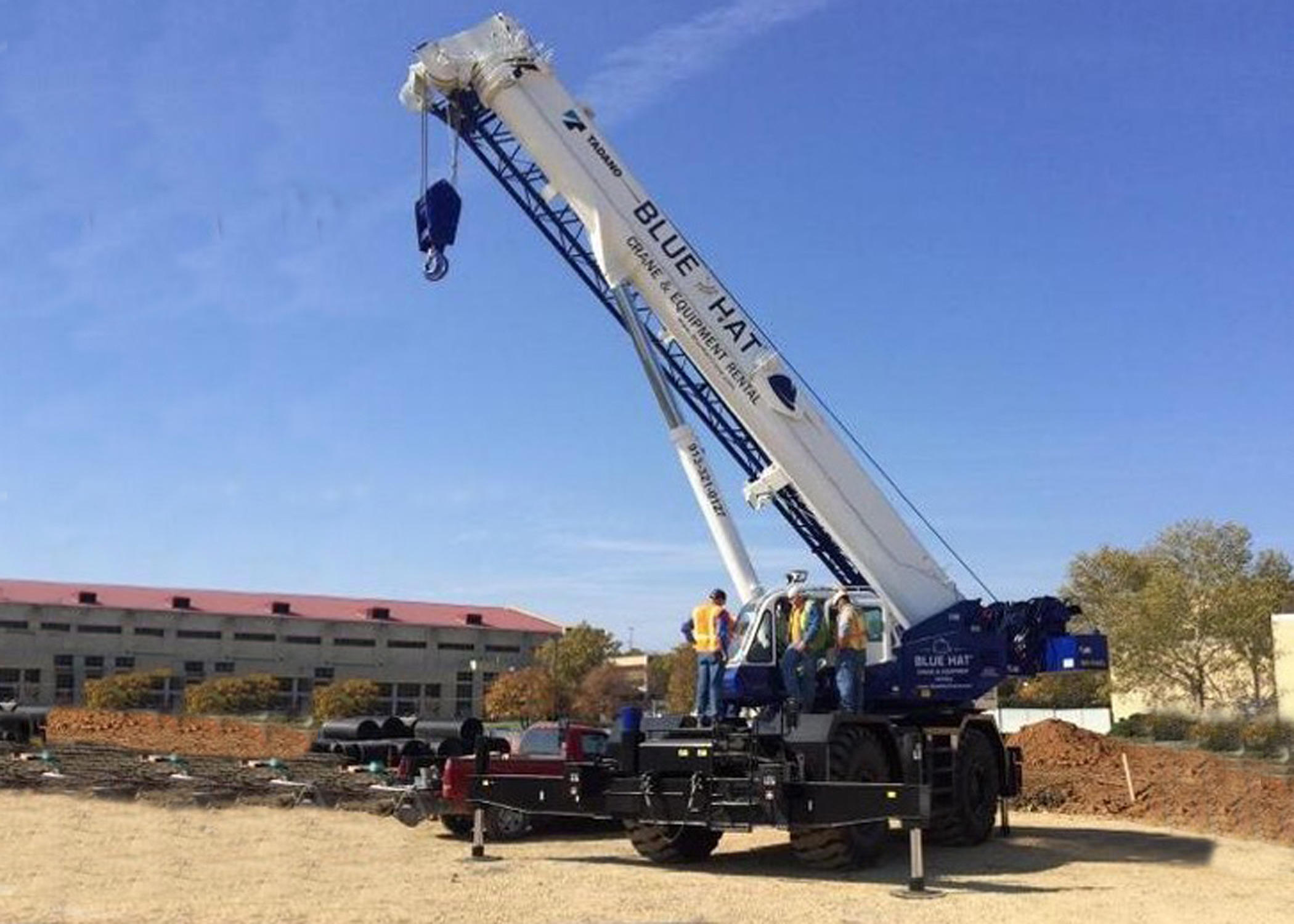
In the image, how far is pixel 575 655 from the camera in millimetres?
68938

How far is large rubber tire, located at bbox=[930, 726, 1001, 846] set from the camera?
15.3 m

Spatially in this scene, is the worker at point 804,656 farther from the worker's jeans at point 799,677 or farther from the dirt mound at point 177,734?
the dirt mound at point 177,734

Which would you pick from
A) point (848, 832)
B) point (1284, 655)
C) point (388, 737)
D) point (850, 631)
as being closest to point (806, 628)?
point (850, 631)

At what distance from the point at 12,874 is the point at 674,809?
6.12 m

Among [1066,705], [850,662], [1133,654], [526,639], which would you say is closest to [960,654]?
[850,662]

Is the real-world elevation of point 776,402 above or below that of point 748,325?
below

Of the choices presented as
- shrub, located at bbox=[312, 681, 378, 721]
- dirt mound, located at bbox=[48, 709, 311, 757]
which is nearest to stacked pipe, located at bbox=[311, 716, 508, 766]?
dirt mound, located at bbox=[48, 709, 311, 757]

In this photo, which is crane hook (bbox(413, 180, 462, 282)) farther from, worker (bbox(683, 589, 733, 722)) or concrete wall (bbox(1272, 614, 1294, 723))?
concrete wall (bbox(1272, 614, 1294, 723))

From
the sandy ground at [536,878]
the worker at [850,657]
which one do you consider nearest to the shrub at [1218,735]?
the sandy ground at [536,878]

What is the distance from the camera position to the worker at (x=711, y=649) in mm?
13930

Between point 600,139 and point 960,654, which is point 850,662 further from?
point 600,139

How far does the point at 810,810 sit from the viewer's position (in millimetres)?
12258

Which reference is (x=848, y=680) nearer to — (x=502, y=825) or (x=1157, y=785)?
(x=502, y=825)

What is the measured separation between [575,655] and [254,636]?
1841 cm
